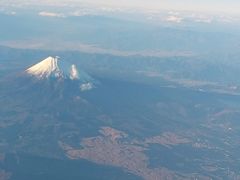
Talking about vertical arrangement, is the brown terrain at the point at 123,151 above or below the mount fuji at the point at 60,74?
below

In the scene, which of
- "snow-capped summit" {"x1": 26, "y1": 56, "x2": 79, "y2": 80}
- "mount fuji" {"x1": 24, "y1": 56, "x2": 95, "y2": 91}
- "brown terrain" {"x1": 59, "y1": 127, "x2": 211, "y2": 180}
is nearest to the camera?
"brown terrain" {"x1": 59, "y1": 127, "x2": 211, "y2": 180}

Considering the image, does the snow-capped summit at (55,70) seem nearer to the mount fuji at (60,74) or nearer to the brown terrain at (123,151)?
the mount fuji at (60,74)

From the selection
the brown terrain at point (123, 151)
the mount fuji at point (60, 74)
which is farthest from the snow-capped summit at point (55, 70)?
the brown terrain at point (123, 151)

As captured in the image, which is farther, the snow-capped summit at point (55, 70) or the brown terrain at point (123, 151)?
the snow-capped summit at point (55, 70)

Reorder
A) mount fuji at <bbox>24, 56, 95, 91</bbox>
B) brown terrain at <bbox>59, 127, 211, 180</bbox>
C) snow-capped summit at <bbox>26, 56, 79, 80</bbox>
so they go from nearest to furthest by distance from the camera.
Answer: brown terrain at <bbox>59, 127, 211, 180</bbox> → mount fuji at <bbox>24, 56, 95, 91</bbox> → snow-capped summit at <bbox>26, 56, 79, 80</bbox>

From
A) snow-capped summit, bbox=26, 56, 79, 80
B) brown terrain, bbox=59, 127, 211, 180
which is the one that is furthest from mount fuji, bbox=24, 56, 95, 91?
brown terrain, bbox=59, 127, 211, 180

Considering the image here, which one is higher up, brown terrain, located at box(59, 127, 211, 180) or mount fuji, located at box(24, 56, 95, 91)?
mount fuji, located at box(24, 56, 95, 91)

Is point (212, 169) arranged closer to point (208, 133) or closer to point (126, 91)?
A: point (208, 133)

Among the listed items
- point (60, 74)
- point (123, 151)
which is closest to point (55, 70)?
point (60, 74)

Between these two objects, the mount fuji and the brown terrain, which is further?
the mount fuji

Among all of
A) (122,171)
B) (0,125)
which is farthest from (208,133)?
(0,125)

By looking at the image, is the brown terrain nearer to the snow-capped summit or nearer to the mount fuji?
the mount fuji
